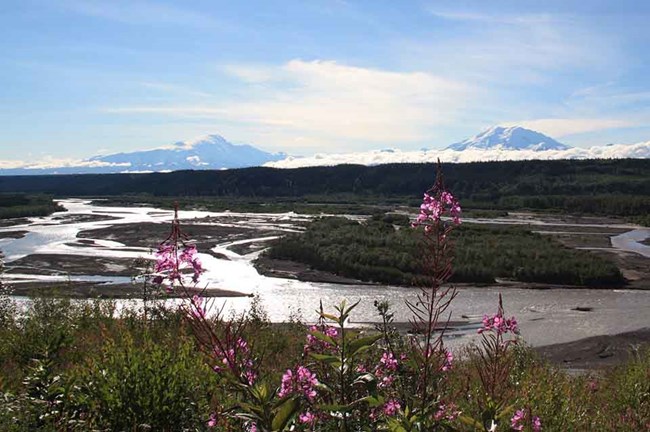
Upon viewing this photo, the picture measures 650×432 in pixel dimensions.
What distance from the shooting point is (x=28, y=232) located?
5972 centimetres

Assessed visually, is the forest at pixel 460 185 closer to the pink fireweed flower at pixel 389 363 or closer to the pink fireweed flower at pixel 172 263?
the pink fireweed flower at pixel 389 363

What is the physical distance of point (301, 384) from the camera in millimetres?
3992

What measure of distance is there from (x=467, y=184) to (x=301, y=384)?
119894 millimetres

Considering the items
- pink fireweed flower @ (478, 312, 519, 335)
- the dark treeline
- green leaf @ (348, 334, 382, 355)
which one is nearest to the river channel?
pink fireweed flower @ (478, 312, 519, 335)

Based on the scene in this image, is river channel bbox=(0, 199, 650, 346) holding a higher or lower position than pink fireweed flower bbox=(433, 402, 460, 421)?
lower

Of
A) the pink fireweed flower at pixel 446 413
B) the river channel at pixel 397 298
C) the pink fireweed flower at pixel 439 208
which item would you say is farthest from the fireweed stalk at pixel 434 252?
the river channel at pixel 397 298

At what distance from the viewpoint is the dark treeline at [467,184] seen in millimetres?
98000

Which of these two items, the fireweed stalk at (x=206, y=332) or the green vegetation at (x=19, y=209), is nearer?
the fireweed stalk at (x=206, y=332)

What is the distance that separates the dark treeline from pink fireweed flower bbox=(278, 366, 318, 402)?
287 ft

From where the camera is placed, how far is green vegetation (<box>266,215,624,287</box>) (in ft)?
113

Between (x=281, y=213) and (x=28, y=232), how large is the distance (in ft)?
118

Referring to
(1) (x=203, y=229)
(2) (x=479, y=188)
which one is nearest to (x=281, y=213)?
(1) (x=203, y=229)

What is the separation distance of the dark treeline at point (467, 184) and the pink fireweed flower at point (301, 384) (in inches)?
3444

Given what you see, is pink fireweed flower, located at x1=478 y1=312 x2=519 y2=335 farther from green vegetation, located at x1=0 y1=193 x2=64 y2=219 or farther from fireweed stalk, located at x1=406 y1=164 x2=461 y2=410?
green vegetation, located at x1=0 y1=193 x2=64 y2=219
